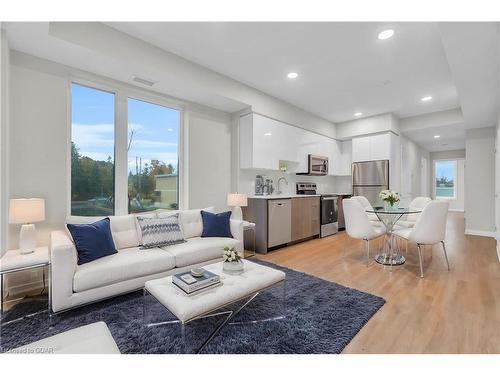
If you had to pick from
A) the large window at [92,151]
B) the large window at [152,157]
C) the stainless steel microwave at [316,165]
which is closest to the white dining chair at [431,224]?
the stainless steel microwave at [316,165]

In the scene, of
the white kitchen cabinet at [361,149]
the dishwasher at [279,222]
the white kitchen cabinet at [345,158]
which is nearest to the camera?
the dishwasher at [279,222]

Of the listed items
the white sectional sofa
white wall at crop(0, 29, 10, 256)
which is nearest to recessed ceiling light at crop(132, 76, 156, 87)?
white wall at crop(0, 29, 10, 256)

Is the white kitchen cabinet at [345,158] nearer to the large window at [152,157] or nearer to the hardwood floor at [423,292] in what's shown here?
the hardwood floor at [423,292]

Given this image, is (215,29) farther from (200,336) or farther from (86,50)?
(200,336)

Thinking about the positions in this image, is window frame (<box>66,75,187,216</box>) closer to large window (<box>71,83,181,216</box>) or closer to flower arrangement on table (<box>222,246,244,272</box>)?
large window (<box>71,83,181,216</box>)

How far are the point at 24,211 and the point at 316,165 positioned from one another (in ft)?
16.2

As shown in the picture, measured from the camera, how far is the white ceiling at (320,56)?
2.63 m

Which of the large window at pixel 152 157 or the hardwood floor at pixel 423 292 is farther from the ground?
the large window at pixel 152 157

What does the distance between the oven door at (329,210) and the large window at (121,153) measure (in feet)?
9.92

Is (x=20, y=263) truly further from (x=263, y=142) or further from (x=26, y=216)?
(x=263, y=142)

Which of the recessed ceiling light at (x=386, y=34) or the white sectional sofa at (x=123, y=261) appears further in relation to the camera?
the recessed ceiling light at (x=386, y=34)

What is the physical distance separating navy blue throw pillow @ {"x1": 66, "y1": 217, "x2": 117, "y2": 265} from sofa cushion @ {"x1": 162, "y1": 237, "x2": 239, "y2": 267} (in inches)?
23.5

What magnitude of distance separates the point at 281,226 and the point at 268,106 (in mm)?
2167

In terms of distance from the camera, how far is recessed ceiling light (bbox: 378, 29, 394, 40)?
2.63m
